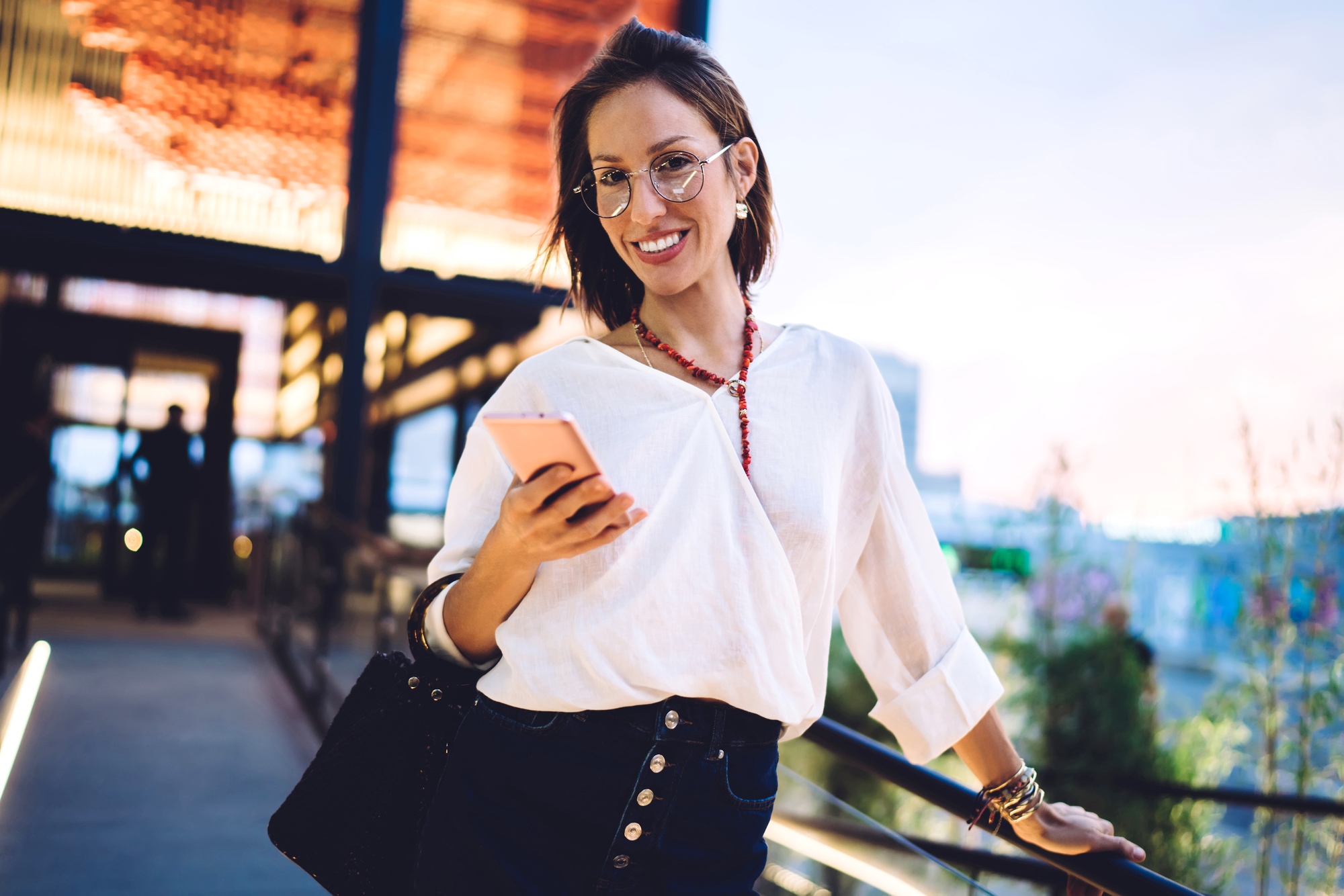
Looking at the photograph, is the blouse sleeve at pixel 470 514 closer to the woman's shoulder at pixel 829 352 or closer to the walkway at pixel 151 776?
the woman's shoulder at pixel 829 352

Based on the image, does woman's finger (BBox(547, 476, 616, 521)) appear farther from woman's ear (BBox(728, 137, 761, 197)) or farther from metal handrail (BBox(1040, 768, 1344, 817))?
metal handrail (BBox(1040, 768, 1344, 817))

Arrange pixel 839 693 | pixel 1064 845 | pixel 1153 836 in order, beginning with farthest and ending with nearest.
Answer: pixel 839 693 < pixel 1153 836 < pixel 1064 845

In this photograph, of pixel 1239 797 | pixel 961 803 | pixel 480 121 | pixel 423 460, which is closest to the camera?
pixel 961 803

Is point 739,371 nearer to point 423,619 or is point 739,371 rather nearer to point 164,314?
point 423,619

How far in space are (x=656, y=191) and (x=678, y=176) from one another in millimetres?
38

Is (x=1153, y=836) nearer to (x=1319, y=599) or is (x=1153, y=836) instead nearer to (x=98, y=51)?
(x=1319, y=599)

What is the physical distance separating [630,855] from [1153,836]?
3.57 meters

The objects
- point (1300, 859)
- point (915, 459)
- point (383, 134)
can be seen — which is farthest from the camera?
point (915, 459)

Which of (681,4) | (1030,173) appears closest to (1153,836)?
(1030,173)

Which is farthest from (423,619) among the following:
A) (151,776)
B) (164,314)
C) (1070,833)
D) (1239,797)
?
(164,314)

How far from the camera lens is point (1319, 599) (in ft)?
12.0

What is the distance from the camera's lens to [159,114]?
232 inches

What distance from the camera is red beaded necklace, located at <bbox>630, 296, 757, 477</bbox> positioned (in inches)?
46.1

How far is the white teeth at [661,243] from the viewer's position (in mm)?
1237
